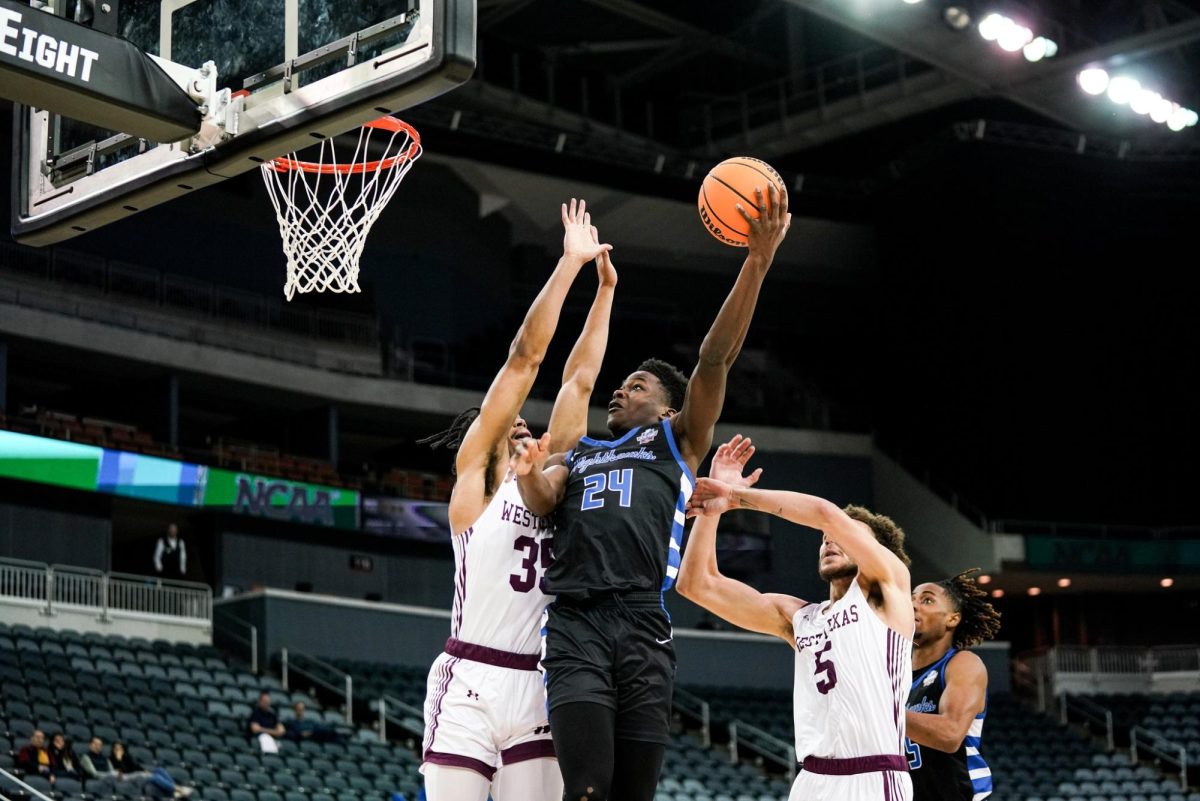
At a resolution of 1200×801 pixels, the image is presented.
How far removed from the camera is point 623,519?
575 centimetres

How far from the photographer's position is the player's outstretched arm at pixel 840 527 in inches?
238

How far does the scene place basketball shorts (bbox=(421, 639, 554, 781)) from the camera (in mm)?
5754

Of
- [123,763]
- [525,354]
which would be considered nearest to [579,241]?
[525,354]

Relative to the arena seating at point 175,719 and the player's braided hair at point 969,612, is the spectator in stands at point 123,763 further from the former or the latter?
the player's braided hair at point 969,612

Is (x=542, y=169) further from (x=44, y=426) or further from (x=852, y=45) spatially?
(x=44, y=426)

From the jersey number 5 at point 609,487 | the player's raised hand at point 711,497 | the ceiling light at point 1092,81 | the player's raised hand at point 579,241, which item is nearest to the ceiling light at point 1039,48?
the ceiling light at point 1092,81

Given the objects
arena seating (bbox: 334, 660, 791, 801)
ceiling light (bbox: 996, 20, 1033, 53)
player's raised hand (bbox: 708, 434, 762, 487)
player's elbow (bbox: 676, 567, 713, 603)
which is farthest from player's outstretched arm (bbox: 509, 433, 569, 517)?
ceiling light (bbox: 996, 20, 1033, 53)

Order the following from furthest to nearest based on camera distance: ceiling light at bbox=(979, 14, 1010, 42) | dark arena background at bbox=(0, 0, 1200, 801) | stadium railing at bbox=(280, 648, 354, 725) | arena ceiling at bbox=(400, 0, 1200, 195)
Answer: arena ceiling at bbox=(400, 0, 1200, 195), dark arena background at bbox=(0, 0, 1200, 801), ceiling light at bbox=(979, 14, 1010, 42), stadium railing at bbox=(280, 648, 354, 725)

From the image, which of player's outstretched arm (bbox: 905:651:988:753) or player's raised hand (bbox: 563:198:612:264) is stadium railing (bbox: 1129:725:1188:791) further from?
player's raised hand (bbox: 563:198:612:264)

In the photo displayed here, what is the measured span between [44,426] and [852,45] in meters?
16.2

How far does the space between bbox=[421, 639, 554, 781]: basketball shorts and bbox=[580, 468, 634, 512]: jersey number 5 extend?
2.13 ft

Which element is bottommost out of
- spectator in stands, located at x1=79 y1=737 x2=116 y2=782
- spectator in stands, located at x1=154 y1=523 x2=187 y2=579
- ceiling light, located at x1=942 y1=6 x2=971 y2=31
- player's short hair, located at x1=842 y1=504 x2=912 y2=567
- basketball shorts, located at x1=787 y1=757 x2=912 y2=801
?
spectator in stands, located at x1=79 y1=737 x2=116 y2=782

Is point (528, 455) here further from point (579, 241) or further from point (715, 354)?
point (579, 241)

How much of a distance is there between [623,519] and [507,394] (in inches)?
26.3
